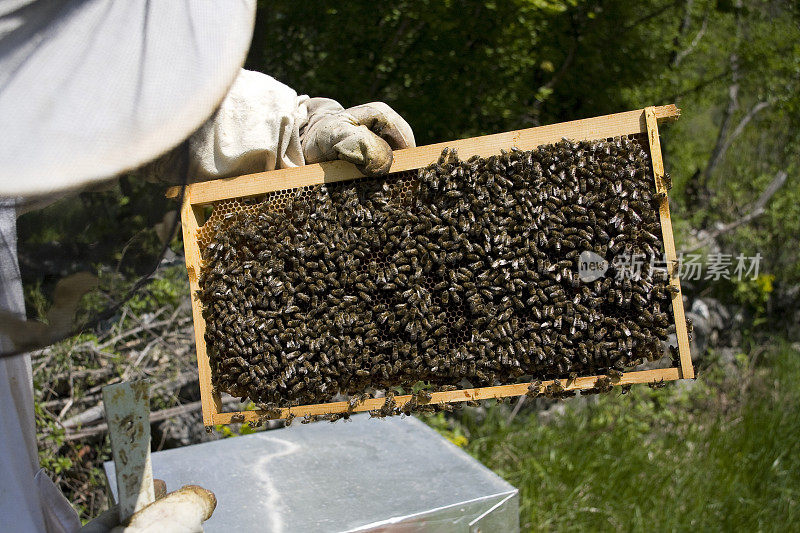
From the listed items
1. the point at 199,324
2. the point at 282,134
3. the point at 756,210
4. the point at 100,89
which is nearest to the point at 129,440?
the point at 199,324

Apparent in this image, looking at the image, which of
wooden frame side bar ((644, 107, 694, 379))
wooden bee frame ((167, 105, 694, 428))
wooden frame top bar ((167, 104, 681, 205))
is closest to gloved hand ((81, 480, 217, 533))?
wooden bee frame ((167, 105, 694, 428))

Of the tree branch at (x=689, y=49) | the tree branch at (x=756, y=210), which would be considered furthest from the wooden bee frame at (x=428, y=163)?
the tree branch at (x=689, y=49)

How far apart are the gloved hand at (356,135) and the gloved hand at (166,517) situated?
1.40 metres

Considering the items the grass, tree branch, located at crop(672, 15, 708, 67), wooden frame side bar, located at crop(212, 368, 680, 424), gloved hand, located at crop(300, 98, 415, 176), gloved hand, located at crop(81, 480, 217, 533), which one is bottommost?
the grass

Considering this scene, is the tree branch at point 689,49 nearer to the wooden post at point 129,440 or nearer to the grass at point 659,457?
the grass at point 659,457

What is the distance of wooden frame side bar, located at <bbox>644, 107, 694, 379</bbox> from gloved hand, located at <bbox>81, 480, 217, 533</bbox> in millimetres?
1919

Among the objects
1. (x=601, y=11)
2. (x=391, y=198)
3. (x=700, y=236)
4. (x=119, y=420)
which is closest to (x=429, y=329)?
(x=391, y=198)

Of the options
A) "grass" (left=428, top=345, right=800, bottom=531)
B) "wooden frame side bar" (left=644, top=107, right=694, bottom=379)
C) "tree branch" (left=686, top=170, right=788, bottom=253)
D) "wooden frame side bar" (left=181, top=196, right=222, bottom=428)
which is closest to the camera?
"wooden frame side bar" (left=644, top=107, right=694, bottom=379)

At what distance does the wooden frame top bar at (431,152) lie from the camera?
8.79 ft

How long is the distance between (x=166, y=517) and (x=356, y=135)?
1.54m

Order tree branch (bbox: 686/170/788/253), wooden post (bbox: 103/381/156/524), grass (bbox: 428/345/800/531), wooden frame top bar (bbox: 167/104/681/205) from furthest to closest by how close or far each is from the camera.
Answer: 1. tree branch (bbox: 686/170/788/253)
2. grass (bbox: 428/345/800/531)
3. wooden frame top bar (bbox: 167/104/681/205)
4. wooden post (bbox: 103/381/156/524)

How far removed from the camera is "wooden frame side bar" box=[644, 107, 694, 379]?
8.34ft

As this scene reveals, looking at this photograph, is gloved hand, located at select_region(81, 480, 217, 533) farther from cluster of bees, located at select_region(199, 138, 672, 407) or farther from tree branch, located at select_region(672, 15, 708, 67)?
tree branch, located at select_region(672, 15, 708, 67)

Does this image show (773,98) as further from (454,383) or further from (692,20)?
(454,383)
